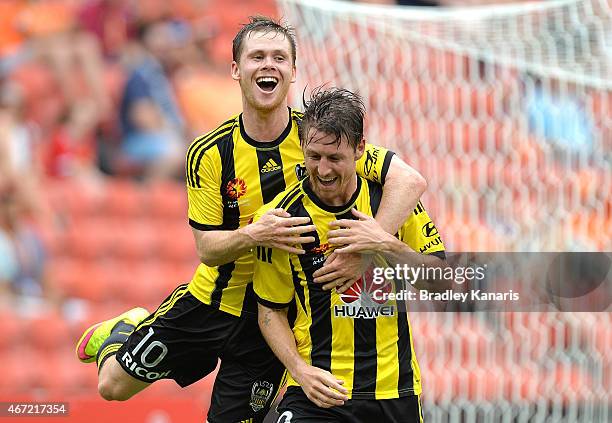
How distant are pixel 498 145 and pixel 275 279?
3.33 metres

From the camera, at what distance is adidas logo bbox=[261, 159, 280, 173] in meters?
4.21

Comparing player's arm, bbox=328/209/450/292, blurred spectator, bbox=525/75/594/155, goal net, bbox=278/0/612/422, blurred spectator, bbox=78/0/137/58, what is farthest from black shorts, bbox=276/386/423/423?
blurred spectator, bbox=78/0/137/58

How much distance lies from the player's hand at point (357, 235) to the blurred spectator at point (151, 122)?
17.1 ft

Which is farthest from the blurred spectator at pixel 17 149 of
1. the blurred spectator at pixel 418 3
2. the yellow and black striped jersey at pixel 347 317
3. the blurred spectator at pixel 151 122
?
the yellow and black striped jersey at pixel 347 317

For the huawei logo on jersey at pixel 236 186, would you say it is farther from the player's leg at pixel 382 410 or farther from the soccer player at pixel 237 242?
the player's leg at pixel 382 410

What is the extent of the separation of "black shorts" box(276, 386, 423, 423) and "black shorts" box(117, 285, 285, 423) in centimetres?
79

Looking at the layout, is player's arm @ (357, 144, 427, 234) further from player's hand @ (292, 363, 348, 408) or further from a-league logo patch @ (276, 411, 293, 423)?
a-league logo patch @ (276, 411, 293, 423)

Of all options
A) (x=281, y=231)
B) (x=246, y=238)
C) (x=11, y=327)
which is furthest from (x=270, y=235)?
(x=11, y=327)

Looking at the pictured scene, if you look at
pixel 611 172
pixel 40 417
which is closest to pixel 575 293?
pixel 611 172

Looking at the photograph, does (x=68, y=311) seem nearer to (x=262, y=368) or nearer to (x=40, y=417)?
(x=40, y=417)

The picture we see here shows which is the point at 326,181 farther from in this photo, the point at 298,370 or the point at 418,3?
the point at 418,3

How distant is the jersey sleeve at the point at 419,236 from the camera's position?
3.88 metres

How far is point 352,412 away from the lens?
147 inches

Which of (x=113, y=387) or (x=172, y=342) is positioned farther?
(x=113, y=387)
